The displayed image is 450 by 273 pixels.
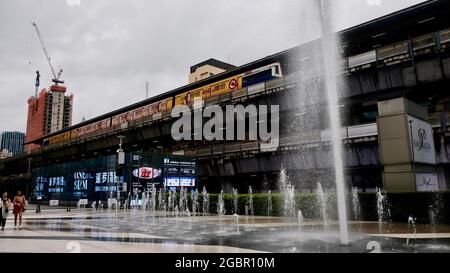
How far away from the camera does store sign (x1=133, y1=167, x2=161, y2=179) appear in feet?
97.5

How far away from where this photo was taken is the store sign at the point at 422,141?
17875 millimetres

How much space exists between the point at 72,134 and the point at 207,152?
39.6 meters

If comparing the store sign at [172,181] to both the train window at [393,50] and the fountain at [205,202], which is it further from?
the train window at [393,50]

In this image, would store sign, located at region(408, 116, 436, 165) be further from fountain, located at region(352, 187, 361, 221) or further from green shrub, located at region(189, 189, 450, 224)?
fountain, located at region(352, 187, 361, 221)

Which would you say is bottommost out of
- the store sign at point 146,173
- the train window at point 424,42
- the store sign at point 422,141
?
the store sign at point 146,173

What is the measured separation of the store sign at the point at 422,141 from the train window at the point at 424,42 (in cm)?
503

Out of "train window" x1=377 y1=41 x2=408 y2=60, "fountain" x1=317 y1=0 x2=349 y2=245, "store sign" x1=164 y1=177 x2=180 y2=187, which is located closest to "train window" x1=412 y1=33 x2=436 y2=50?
"train window" x1=377 y1=41 x2=408 y2=60

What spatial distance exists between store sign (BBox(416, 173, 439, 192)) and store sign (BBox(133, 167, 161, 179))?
21.0 m

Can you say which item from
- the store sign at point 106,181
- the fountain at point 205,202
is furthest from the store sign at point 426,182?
the store sign at point 106,181

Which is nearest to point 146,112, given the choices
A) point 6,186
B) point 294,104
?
point 294,104

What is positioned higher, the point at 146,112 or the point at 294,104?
the point at 146,112

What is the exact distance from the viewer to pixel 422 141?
736 inches
